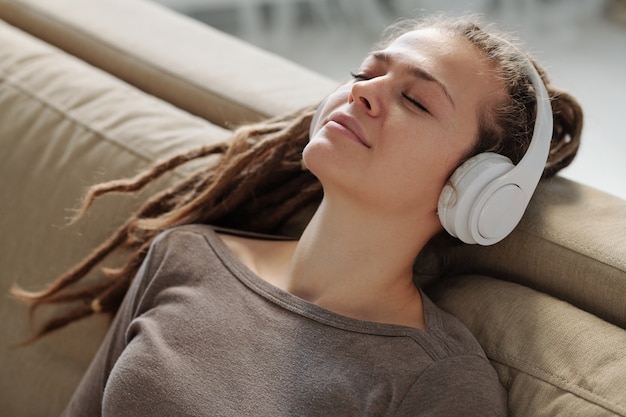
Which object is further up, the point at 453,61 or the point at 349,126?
the point at 453,61

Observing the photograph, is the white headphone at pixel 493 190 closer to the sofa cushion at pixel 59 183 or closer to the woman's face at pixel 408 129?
the woman's face at pixel 408 129

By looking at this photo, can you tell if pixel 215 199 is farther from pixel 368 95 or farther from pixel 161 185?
pixel 368 95

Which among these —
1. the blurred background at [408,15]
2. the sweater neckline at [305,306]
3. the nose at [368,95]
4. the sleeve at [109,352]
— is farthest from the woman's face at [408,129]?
the blurred background at [408,15]

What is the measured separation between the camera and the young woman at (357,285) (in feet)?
3.60

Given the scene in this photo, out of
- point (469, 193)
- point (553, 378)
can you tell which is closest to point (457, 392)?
point (553, 378)

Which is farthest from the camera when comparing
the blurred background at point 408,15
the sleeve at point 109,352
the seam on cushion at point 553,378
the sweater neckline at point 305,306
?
the blurred background at point 408,15

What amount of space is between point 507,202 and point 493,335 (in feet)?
0.57

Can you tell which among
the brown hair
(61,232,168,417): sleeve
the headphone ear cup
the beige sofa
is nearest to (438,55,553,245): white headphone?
the headphone ear cup

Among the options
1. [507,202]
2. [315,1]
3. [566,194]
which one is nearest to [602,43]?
[315,1]

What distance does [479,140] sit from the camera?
115cm

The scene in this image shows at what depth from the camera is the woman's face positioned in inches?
44.2

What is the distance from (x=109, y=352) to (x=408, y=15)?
2.47 metres

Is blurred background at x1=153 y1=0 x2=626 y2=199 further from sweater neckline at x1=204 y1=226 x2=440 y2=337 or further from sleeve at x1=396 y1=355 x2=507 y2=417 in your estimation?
sleeve at x1=396 y1=355 x2=507 y2=417

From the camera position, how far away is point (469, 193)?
3.59 ft
